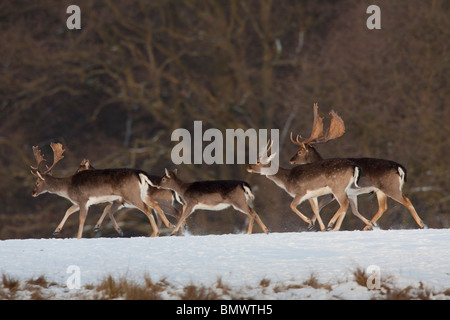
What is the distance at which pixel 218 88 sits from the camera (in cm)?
3130

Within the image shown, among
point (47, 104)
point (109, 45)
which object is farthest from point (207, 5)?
point (47, 104)

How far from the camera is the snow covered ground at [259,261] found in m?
11.4

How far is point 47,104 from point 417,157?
11.9 metres

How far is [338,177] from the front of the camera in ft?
53.8

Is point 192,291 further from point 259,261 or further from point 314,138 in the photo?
point 314,138

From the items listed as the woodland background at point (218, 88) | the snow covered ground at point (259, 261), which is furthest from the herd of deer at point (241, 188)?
the woodland background at point (218, 88)

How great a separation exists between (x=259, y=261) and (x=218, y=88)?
61.9ft

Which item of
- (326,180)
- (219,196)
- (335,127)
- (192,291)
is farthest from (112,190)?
(192,291)

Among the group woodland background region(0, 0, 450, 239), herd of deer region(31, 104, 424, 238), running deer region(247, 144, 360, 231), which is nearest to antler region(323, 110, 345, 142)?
herd of deer region(31, 104, 424, 238)

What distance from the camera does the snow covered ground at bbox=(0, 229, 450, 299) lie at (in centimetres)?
1139

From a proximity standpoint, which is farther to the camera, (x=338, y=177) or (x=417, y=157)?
(x=417, y=157)

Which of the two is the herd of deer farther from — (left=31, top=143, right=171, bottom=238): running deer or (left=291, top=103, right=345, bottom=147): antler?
(left=291, top=103, right=345, bottom=147): antler
